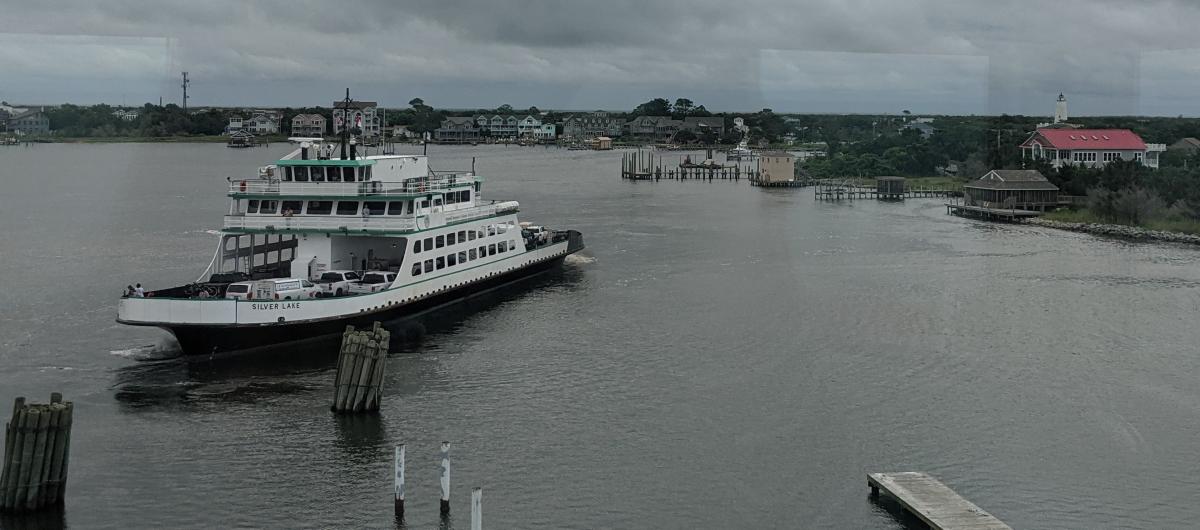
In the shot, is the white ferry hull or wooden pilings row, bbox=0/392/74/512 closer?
wooden pilings row, bbox=0/392/74/512

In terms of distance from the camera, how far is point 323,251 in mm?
26969

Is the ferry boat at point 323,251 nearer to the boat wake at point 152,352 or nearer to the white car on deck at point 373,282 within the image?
the white car on deck at point 373,282

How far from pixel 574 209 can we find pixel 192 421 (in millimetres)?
38940

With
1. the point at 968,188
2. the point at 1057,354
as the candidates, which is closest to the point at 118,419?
the point at 1057,354

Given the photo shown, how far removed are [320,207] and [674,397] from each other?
1055cm

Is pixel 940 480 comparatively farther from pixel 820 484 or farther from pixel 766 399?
pixel 766 399

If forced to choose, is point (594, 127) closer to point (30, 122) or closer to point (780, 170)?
point (30, 122)

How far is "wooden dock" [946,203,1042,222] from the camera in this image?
2189 inches

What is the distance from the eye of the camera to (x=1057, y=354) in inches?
981

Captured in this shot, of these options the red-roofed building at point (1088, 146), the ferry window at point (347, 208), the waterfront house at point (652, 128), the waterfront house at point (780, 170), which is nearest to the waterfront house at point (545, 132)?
the waterfront house at point (652, 128)

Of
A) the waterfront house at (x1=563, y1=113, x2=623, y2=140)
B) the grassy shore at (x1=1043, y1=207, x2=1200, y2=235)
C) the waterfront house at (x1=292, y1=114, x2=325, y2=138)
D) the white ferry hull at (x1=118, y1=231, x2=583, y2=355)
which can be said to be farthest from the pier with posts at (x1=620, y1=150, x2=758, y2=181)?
the waterfront house at (x1=563, y1=113, x2=623, y2=140)

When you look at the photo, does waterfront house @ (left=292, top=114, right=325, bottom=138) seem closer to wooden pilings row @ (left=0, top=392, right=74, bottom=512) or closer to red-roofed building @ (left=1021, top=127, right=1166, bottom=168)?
red-roofed building @ (left=1021, top=127, right=1166, bottom=168)

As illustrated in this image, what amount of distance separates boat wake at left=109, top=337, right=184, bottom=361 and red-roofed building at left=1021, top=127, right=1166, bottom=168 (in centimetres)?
5299

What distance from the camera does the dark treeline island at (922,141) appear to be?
51156 millimetres
